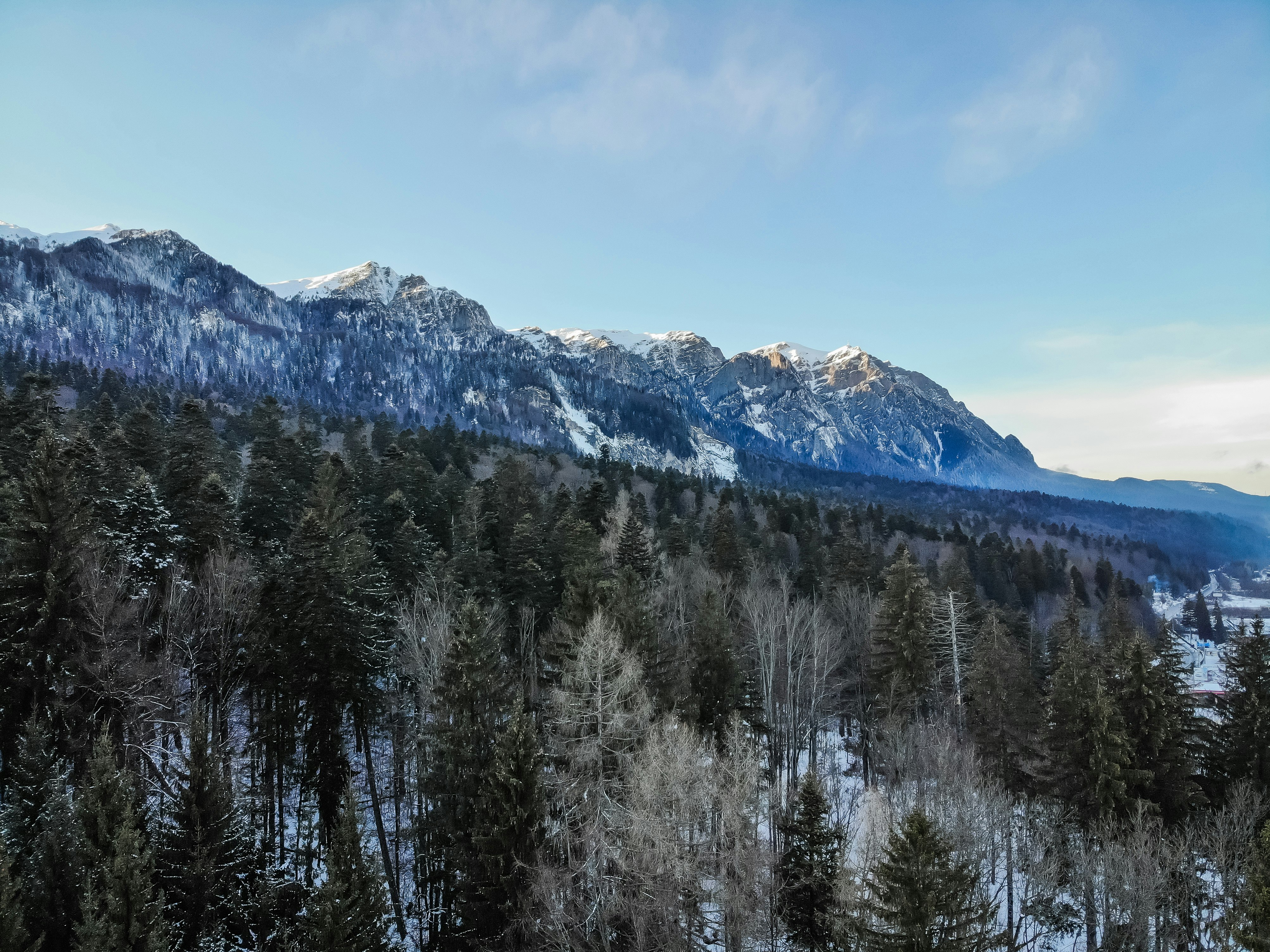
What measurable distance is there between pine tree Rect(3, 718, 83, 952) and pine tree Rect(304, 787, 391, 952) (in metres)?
6.22

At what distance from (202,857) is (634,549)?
28196 mm

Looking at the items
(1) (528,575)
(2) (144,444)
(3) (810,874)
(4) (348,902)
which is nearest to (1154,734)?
(3) (810,874)

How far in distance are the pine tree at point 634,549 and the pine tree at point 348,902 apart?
24.7m

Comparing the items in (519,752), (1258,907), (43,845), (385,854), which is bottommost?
(385,854)

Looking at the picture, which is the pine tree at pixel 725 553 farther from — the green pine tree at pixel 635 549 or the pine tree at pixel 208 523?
the pine tree at pixel 208 523

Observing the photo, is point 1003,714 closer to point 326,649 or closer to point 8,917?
point 326,649

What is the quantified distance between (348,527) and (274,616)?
14049 millimetres

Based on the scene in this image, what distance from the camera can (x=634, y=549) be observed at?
143 ft

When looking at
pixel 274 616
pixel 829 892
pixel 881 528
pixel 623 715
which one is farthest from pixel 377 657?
pixel 881 528

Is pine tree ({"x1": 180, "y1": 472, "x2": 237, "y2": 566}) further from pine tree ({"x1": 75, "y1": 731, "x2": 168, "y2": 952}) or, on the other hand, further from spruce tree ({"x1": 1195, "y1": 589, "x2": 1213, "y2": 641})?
spruce tree ({"x1": 1195, "y1": 589, "x2": 1213, "y2": 641})

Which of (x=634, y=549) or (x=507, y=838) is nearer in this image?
(x=507, y=838)

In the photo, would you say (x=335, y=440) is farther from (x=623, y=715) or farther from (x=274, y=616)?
(x=623, y=715)

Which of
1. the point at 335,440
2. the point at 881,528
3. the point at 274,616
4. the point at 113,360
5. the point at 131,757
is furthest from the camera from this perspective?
the point at 113,360

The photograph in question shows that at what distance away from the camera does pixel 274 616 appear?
84.8 feet
